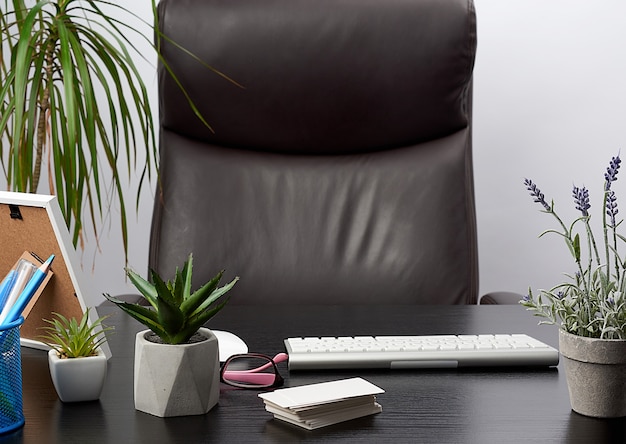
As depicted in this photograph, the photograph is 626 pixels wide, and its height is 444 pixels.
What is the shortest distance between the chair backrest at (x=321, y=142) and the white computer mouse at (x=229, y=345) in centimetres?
58

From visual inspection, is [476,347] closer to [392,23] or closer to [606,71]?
[392,23]

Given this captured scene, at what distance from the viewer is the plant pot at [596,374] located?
0.71 m

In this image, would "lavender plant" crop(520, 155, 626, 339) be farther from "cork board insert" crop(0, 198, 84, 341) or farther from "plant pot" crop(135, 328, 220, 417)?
"cork board insert" crop(0, 198, 84, 341)

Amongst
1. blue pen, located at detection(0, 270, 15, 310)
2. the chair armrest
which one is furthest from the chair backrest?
blue pen, located at detection(0, 270, 15, 310)

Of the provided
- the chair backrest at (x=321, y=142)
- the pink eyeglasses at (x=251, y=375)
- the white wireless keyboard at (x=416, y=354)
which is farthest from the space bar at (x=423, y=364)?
the chair backrest at (x=321, y=142)

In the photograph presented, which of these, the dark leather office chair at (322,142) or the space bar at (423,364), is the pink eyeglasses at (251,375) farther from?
the dark leather office chair at (322,142)

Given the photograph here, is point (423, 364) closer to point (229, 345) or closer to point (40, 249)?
point (229, 345)

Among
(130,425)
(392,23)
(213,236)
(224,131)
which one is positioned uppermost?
(392,23)

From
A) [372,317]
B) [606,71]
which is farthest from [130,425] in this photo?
[606,71]

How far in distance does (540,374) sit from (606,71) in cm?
145

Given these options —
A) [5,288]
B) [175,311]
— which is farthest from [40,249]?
[175,311]

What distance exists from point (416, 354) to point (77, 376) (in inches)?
14.5

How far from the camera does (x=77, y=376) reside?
76 centimetres

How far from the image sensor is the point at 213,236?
1.60 metres
